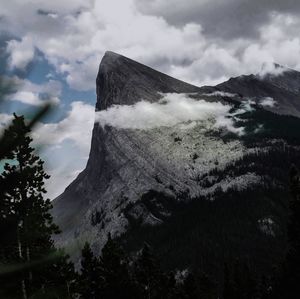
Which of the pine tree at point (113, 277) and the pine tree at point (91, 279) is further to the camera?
the pine tree at point (113, 277)

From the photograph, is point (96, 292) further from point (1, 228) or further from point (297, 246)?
point (1, 228)

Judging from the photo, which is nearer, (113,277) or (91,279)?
(113,277)

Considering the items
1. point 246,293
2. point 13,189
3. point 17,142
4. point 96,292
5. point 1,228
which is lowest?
point 246,293

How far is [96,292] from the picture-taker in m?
52.9

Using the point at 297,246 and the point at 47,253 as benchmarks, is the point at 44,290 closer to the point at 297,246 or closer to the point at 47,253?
the point at 47,253

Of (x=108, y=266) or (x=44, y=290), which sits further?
(x=108, y=266)

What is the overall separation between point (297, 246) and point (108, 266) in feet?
74.1

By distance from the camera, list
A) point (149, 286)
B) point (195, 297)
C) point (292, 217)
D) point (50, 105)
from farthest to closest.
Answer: point (195, 297)
point (149, 286)
point (292, 217)
point (50, 105)

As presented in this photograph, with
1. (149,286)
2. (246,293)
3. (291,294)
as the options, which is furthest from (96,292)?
(246,293)

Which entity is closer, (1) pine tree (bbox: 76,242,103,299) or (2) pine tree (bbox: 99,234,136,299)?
(1) pine tree (bbox: 76,242,103,299)

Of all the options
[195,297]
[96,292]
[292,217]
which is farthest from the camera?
[195,297]

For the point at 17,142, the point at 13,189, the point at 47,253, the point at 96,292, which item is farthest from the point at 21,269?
the point at 96,292

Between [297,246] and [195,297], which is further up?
[297,246]

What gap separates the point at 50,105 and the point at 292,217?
122ft
